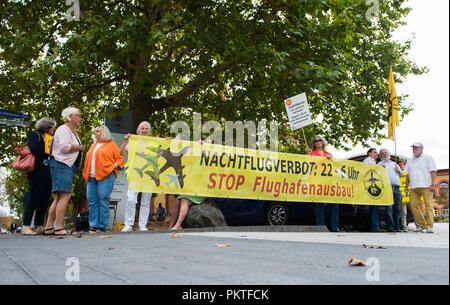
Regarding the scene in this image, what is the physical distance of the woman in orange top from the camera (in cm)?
691

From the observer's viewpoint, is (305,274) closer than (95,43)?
Yes

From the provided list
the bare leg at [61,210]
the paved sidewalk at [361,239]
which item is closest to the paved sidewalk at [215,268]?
the paved sidewalk at [361,239]

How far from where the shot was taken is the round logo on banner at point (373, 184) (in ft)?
32.5

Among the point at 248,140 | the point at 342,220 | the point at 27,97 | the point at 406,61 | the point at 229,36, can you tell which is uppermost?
the point at 406,61

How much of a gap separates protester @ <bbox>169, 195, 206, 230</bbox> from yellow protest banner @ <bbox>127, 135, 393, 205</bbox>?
159mm

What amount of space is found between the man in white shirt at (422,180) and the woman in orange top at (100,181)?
6661mm

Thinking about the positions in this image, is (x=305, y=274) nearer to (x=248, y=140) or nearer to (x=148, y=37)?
(x=148, y=37)

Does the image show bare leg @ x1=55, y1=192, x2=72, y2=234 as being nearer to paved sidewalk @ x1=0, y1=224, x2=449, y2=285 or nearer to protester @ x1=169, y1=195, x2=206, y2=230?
protester @ x1=169, y1=195, x2=206, y2=230

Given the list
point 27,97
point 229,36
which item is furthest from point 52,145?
point 27,97

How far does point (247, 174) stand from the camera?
27.8 ft

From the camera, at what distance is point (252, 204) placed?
9195 mm

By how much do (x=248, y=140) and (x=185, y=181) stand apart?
24.4ft

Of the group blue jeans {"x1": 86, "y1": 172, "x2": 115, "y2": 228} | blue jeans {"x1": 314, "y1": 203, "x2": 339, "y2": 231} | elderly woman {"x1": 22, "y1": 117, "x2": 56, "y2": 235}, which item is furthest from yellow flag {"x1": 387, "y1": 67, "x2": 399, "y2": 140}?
elderly woman {"x1": 22, "y1": 117, "x2": 56, "y2": 235}
